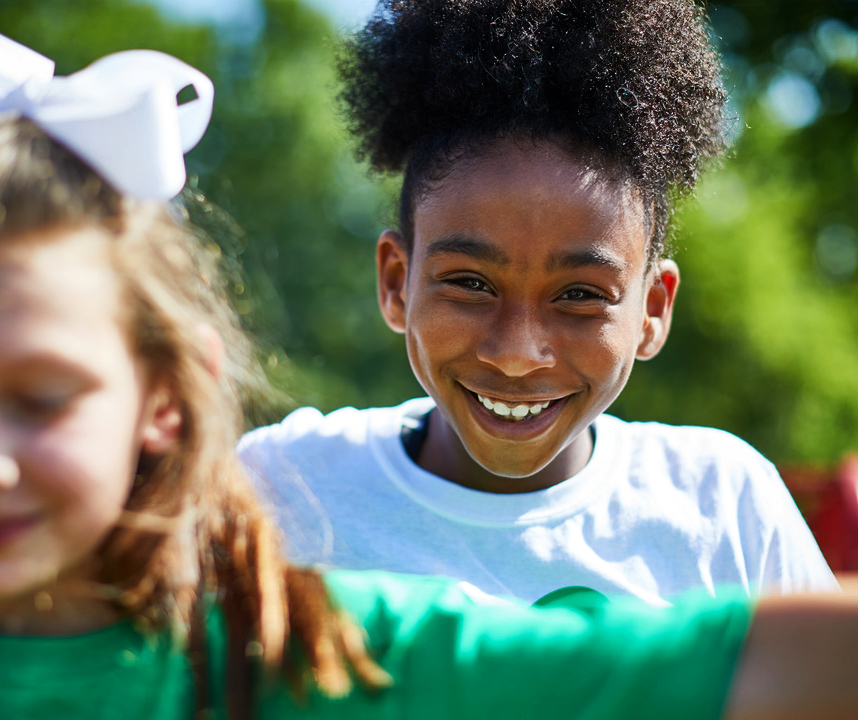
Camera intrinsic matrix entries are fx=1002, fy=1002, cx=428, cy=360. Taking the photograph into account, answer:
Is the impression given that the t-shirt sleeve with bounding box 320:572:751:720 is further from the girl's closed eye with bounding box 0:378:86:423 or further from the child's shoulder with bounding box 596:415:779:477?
the child's shoulder with bounding box 596:415:779:477

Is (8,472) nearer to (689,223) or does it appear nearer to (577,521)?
(577,521)

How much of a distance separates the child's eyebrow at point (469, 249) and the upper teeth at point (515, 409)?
0.27 meters

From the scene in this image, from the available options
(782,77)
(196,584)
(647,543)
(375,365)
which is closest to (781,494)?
(647,543)

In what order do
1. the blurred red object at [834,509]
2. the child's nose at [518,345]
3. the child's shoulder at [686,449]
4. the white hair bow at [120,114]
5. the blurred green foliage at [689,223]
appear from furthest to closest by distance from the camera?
the blurred green foliage at [689,223] < the blurred red object at [834,509] < the child's shoulder at [686,449] < the child's nose at [518,345] < the white hair bow at [120,114]

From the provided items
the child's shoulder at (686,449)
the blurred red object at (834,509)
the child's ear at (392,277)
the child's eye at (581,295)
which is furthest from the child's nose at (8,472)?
the blurred red object at (834,509)

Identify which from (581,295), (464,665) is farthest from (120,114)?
(581,295)

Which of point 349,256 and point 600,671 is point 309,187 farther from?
point 600,671

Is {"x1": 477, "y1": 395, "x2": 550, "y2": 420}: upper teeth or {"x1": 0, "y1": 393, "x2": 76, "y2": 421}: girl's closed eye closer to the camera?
{"x1": 0, "y1": 393, "x2": 76, "y2": 421}: girl's closed eye

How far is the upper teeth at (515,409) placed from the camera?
73.7 inches

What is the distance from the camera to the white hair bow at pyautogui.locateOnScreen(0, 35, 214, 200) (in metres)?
1.07

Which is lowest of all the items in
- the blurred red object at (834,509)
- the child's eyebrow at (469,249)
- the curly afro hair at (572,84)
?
the blurred red object at (834,509)

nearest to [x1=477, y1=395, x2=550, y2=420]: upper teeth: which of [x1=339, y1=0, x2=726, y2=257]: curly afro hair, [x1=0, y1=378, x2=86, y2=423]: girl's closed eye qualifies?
[x1=339, y1=0, x2=726, y2=257]: curly afro hair

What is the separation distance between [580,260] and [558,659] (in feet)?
3.10

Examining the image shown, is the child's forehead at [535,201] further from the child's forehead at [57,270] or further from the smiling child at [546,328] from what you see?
the child's forehead at [57,270]
